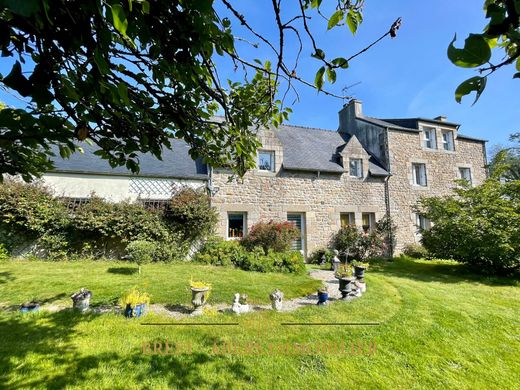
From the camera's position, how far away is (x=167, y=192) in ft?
36.4

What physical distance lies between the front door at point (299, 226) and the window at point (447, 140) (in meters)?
10.4

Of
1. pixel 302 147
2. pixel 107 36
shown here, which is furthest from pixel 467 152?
pixel 107 36

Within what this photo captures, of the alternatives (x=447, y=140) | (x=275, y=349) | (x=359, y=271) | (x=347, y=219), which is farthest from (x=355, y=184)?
(x=275, y=349)

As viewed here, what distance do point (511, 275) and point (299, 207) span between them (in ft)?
26.2

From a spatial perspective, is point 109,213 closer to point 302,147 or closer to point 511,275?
point 302,147

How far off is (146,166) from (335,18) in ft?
36.3

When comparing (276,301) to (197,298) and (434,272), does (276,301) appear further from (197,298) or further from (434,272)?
(434,272)

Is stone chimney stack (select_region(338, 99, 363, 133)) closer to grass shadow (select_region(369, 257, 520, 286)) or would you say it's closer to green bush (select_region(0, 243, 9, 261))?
grass shadow (select_region(369, 257, 520, 286))

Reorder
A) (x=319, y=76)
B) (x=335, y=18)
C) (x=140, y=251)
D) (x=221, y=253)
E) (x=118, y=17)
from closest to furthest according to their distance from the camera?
1. (x=118, y=17)
2. (x=335, y=18)
3. (x=319, y=76)
4. (x=140, y=251)
5. (x=221, y=253)

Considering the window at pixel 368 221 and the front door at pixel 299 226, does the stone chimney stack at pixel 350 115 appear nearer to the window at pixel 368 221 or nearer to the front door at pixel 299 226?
the window at pixel 368 221

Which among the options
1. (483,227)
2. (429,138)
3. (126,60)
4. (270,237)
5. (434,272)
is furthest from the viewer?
(429,138)

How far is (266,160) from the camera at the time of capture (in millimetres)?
12383

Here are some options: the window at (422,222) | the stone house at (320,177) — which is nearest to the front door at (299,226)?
the stone house at (320,177)

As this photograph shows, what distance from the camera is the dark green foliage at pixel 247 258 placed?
9.27 m
